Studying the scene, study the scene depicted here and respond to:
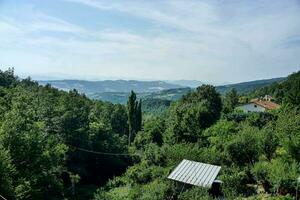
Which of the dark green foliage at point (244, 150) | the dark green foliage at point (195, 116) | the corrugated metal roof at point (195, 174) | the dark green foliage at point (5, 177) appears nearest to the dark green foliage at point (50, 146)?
the dark green foliage at point (5, 177)

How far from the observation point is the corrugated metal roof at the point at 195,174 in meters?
21.4

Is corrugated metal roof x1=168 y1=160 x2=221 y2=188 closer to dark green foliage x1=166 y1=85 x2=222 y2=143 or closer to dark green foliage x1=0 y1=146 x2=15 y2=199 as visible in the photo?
dark green foliage x1=0 y1=146 x2=15 y2=199

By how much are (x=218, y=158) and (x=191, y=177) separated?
685 cm

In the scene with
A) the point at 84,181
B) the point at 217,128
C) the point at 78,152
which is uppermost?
the point at 217,128

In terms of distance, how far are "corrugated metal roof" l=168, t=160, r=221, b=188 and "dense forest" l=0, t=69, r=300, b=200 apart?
1.88 ft

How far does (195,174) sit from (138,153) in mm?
20905

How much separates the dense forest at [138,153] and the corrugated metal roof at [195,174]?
57 cm

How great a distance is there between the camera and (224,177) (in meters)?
22.1

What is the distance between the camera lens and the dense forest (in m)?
20.9

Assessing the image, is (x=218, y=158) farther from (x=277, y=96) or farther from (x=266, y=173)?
(x=277, y=96)

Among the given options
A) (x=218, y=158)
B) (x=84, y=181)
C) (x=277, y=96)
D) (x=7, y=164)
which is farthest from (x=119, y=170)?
(x=277, y=96)

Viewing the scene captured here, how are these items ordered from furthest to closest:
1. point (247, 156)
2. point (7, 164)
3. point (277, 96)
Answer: point (277, 96) → point (247, 156) → point (7, 164)

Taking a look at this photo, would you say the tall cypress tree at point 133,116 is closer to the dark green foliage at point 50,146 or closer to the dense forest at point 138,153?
the dense forest at point 138,153

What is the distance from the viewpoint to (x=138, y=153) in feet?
141
